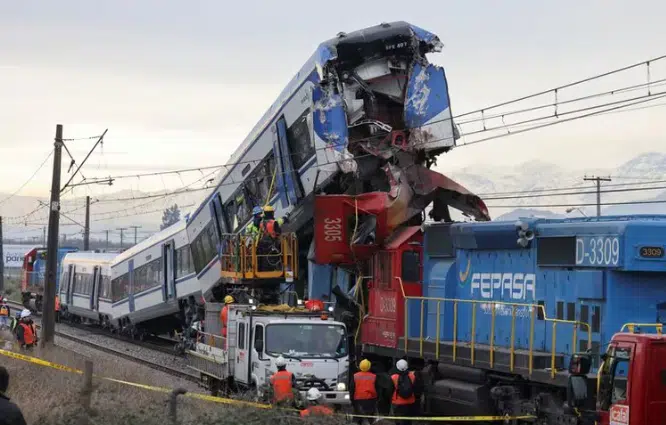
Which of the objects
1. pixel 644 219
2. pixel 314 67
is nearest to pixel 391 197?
pixel 314 67

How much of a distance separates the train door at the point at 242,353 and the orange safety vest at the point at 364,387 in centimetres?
248

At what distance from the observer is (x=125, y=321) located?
1590 inches

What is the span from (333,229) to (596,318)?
709 centimetres

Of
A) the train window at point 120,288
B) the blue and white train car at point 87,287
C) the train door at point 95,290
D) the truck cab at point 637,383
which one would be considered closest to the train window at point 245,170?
the truck cab at point 637,383

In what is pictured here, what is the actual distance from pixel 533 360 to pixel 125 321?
1096 inches

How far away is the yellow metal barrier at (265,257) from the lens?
22.9 meters

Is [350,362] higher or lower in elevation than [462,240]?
lower

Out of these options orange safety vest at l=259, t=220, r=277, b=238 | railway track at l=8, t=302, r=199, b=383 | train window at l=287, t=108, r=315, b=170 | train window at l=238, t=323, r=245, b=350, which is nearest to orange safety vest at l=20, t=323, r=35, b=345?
railway track at l=8, t=302, r=199, b=383

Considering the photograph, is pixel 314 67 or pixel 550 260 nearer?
pixel 550 260

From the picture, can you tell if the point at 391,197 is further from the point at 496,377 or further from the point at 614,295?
the point at 614,295

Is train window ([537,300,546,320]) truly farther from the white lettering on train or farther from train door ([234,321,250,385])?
train door ([234,321,250,385])

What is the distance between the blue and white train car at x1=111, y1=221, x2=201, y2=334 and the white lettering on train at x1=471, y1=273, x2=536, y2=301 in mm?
14071

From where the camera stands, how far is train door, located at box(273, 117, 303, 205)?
2228 centimetres

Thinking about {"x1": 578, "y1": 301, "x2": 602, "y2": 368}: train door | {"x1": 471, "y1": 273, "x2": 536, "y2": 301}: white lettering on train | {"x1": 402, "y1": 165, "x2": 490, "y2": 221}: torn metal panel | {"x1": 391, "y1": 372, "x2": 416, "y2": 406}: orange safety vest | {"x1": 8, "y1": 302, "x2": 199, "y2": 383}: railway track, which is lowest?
{"x1": 8, "y1": 302, "x2": 199, "y2": 383}: railway track
